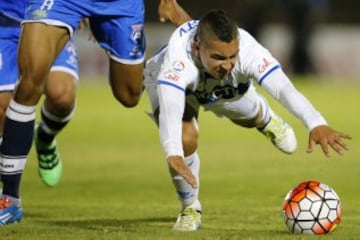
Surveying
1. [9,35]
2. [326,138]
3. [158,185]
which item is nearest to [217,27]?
[326,138]

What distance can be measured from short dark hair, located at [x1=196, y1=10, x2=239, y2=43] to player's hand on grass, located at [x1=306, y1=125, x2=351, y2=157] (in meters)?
0.96

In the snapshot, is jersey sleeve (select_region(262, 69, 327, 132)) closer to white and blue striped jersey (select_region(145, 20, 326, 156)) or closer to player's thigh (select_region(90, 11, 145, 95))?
white and blue striped jersey (select_region(145, 20, 326, 156))

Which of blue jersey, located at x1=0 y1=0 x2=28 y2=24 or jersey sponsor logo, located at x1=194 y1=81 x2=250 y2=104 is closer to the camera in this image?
jersey sponsor logo, located at x1=194 y1=81 x2=250 y2=104

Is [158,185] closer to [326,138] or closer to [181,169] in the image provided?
[181,169]

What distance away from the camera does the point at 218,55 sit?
27.2 feet

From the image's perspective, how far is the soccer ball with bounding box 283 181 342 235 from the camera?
820 cm

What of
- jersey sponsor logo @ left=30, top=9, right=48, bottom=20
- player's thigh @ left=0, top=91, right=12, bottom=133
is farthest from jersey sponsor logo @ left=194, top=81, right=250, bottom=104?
player's thigh @ left=0, top=91, right=12, bottom=133

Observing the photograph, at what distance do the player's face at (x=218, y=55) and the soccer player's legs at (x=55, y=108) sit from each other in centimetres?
258

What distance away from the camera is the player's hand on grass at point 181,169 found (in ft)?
25.6

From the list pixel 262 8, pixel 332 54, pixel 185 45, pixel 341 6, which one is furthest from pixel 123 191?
pixel 341 6

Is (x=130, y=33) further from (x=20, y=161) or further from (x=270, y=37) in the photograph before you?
(x=270, y=37)

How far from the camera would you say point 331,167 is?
1372 cm

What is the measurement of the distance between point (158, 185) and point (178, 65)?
400cm

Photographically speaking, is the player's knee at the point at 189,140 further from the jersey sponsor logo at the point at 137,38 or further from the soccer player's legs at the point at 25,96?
the soccer player's legs at the point at 25,96
